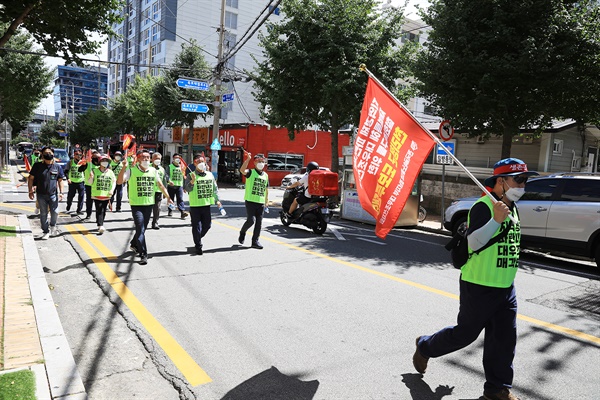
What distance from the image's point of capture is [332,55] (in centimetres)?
1778

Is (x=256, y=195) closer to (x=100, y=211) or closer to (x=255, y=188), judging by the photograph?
(x=255, y=188)

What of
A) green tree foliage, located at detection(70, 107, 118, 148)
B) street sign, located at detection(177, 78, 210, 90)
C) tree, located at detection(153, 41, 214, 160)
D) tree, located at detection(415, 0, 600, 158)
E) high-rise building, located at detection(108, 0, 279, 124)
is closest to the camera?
tree, located at detection(415, 0, 600, 158)

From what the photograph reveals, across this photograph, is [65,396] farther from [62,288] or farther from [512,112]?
[512,112]

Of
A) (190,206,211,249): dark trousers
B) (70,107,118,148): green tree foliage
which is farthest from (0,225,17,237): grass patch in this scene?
(70,107,118,148): green tree foliage

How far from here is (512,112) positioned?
1294 cm

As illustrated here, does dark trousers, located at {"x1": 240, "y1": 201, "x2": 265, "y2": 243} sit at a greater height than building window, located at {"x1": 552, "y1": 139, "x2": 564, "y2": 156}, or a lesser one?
lesser

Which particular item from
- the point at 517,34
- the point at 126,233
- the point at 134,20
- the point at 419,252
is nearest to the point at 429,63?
the point at 517,34

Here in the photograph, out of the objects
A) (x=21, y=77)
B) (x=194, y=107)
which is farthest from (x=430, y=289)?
(x=21, y=77)

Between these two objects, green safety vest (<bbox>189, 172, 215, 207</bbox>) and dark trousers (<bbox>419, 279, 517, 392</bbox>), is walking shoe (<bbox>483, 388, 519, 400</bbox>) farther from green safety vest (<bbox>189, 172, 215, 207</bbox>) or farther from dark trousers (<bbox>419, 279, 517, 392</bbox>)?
green safety vest (<bbox>189, 172, 215, 207</bbox>)

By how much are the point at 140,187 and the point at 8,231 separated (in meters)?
3.80

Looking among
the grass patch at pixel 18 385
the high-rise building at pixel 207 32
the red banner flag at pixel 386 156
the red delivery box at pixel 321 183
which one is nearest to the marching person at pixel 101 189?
the red delivery box at pixel 321 183

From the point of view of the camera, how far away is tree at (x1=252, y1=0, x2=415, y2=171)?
17.3 meters

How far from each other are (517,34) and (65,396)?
12917mm

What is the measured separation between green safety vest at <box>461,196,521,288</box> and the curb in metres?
3.03
